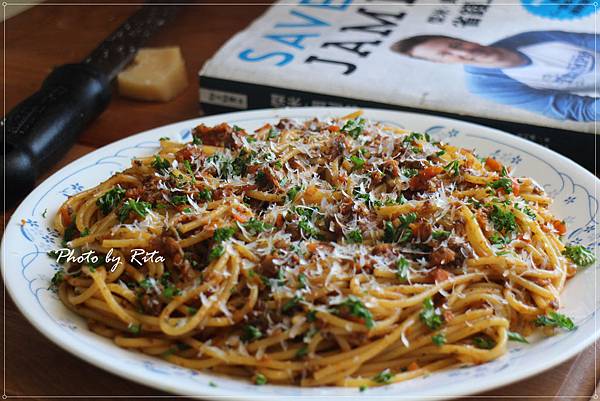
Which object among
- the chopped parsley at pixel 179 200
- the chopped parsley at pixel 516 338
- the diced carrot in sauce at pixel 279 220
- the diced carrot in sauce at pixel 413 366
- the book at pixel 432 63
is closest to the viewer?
the diced carrot in sauce at pixel 413 366

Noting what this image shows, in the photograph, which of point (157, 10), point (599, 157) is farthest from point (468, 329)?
point (157, 10)

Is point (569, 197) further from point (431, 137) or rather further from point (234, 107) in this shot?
point (234, 107)

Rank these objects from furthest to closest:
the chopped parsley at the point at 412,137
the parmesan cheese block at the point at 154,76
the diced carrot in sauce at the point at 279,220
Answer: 1. the parmesan cheese block at the point at 154,76
2. the chopped parsley at the point at 412,137
3. the diced carrot in sauce at the point at 279,220

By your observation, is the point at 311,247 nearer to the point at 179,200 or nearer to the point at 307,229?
the point at 307,229

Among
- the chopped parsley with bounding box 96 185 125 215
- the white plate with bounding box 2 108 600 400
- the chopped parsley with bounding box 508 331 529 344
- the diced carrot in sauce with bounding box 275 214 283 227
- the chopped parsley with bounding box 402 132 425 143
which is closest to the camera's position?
the white plate with bounding box 2 108 600 400

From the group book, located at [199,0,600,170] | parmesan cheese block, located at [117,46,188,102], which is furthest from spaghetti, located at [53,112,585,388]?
parmesan cheese block, located at [117,46,188,102]

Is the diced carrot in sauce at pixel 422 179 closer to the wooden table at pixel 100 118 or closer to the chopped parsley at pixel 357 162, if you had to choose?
the chopped parsley at pixel 357 162

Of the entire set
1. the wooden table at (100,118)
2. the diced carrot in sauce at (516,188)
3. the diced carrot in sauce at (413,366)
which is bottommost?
the wooden table at (100,118)

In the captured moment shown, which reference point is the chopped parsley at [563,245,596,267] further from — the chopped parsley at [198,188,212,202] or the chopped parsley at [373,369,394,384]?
the chopped parsley at [198,188,212,202]

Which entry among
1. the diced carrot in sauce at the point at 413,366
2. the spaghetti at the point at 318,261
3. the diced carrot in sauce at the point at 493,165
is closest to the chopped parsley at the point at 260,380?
the spaghetti at the point at 318,261
